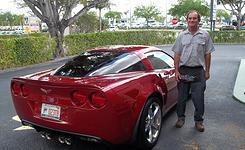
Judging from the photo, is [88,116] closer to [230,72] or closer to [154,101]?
[154,101]

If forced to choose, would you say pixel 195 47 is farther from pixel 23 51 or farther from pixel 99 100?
pixel 23 51

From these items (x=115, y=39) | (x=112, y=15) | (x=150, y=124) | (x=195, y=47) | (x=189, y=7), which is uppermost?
(x=112, y=15)

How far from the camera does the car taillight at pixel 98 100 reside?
3.10 meters

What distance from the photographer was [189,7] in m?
37.5

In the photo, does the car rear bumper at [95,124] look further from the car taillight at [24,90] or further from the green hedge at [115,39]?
the green hedge at [115,39]

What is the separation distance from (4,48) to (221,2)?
71.5 feet

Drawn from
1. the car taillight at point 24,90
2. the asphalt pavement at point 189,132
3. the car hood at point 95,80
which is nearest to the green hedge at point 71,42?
the asphalt pavement at point 189,132

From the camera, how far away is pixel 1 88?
8016mm

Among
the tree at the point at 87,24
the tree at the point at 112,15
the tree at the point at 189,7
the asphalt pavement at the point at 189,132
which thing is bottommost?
the asphalt pavement at the point at 189,132

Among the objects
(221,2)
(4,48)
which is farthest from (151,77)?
(221,2)

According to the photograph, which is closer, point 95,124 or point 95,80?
point 95,124

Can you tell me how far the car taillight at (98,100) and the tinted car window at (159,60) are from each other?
159 centimetres

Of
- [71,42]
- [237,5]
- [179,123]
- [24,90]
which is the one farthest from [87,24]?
[24,90]

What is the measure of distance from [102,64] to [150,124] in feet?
3.32
